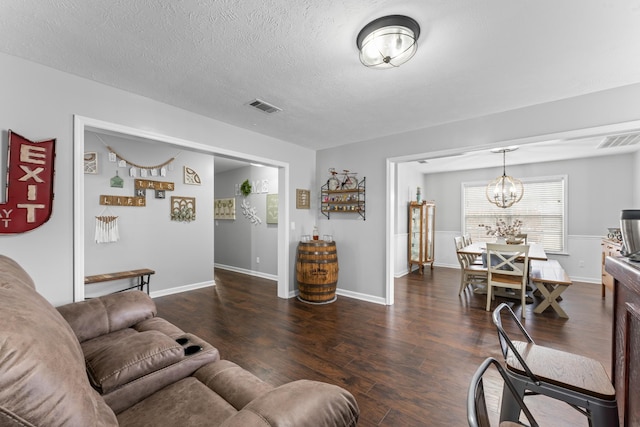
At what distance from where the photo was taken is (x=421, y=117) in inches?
125

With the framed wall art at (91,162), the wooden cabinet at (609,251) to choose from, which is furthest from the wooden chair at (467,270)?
the framed wall art at (91,162)

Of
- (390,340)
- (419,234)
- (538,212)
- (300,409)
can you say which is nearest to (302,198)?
(390,340)

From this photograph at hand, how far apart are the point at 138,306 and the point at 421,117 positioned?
3249 millimetres

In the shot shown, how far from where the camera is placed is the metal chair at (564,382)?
1064 millimetres

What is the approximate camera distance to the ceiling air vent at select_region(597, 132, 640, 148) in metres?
3.78

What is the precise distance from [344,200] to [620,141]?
403 centimetres

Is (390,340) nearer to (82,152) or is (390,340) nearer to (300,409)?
(300,409)

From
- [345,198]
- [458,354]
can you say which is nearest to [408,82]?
[345,198]

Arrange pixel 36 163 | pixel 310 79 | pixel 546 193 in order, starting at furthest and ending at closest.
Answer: pixel 546 193 → pixel 310 79 → pixel 36 163

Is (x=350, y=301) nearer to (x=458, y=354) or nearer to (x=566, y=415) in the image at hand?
(x=458, y=354)

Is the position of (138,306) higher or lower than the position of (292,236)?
lower

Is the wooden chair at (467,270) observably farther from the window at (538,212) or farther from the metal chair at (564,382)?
the metal chair at (564,382)

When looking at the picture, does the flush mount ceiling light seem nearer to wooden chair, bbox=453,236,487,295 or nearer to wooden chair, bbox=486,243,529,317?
wooden chair, bbox=486,243,529,317

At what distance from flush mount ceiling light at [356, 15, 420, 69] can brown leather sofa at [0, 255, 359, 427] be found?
1.83m
